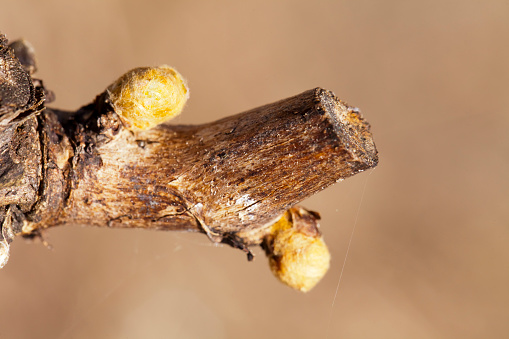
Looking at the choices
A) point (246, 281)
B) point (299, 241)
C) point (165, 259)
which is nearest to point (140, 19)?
point (165, 259)

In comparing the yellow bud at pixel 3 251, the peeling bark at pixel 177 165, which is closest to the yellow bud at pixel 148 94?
the peeling bark at pixel 177 165

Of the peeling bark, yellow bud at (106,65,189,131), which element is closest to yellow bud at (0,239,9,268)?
the peeling bark

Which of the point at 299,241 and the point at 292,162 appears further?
the point at 299,241

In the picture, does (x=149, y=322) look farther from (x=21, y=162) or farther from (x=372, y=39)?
(x=372, y=39)

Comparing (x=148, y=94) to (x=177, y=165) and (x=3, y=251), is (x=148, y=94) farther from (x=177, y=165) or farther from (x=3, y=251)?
(x=3, y=251)

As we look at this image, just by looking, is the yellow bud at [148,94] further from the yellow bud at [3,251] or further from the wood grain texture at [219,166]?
the yellow bud at [3,251]

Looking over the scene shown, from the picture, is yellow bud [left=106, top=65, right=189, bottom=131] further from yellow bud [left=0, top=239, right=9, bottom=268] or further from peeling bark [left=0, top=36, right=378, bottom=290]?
yellow bud [left=0, top=239, right=9, bottom=268]

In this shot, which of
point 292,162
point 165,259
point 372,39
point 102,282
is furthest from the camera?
point 165,259
